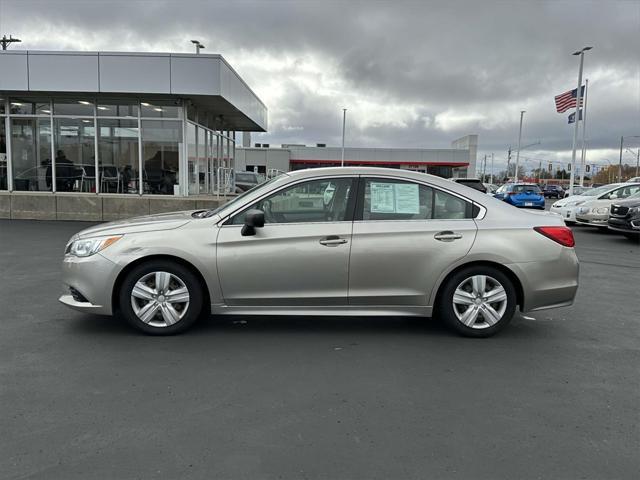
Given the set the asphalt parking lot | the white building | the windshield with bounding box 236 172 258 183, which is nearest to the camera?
the asphalt parking lot

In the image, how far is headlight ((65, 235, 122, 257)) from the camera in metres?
4.95

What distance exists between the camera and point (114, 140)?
16109 millimetres

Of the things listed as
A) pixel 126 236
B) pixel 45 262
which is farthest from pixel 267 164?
pixel 126 236

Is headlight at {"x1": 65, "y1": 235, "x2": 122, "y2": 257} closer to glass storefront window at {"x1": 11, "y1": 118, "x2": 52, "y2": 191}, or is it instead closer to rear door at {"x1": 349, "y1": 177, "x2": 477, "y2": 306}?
rear door at {"x1": 349, "y1": 177, "x2": 477, "y2": 306}

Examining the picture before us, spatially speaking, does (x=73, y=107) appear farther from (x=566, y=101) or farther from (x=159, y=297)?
(x=566, y=101)

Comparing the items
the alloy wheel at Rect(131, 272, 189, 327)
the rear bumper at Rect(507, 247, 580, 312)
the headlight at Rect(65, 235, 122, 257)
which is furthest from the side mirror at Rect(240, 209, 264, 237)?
the rear bumper at Rect(507, 247, 580, 312)

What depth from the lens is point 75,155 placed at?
16.2 metres

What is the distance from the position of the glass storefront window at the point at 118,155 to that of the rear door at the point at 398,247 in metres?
12.8

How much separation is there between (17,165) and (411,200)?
1549cm

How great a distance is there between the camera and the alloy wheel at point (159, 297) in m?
4.94

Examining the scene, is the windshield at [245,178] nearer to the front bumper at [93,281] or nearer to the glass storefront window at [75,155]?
the glass storefront window at [75,155]

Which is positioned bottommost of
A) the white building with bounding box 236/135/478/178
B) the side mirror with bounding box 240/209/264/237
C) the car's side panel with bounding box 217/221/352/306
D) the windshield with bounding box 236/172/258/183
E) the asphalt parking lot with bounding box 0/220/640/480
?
the asphalt parking lot with bounding box 0/220/640/480

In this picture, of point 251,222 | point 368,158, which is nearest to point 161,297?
point 251,222

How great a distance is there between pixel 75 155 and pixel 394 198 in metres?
14.0
